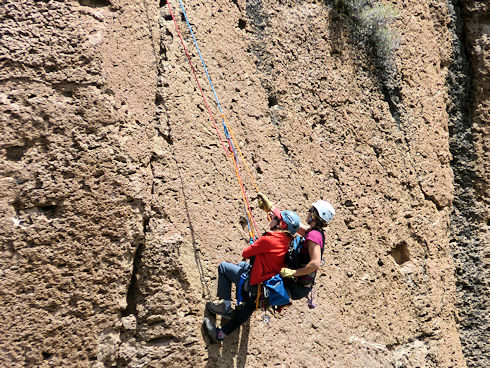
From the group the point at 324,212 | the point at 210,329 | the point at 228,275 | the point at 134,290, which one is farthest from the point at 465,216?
the point at 134,290

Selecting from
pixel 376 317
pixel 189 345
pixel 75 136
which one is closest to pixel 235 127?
pixel 75 136

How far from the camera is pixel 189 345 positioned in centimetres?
448

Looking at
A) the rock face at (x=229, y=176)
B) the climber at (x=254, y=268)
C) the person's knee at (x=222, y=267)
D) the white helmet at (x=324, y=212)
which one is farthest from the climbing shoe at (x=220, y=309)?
the white helmet at (x=324, y=212)

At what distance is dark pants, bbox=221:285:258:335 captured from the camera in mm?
4379

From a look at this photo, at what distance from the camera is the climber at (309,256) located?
423cm

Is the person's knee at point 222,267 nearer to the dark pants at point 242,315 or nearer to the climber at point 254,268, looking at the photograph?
the climber at point 254,268

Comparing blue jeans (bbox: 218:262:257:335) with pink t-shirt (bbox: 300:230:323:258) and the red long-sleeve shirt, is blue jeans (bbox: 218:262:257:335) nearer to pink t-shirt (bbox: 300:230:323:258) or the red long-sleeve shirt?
the red long-sleeve shirt

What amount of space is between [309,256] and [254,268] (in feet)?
→ 1.35

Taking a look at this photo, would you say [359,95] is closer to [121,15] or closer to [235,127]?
[235,127]

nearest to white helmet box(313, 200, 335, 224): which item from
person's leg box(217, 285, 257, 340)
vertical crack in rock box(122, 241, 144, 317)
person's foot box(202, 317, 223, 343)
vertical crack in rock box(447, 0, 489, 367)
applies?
person's leg box(217, 285, 257, 340)

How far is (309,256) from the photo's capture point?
433 centimetres

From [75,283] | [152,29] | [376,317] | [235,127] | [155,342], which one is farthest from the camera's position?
[376,317]

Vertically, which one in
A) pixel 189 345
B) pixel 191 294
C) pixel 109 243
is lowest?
pixel 189 345

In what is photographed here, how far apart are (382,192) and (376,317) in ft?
4.17
